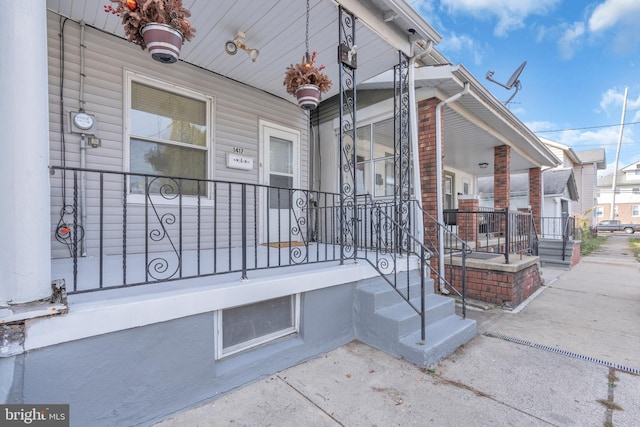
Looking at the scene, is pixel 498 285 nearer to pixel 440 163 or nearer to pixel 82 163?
pixel 440 163

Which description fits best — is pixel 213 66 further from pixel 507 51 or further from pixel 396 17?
pixel 507 51

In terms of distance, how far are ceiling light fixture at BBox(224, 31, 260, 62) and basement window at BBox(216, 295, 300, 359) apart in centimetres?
Result: 285

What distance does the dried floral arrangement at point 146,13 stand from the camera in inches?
78.9

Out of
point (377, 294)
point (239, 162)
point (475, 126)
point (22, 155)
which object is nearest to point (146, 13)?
point (22, 155)

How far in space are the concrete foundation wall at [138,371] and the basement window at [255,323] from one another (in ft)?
0.27

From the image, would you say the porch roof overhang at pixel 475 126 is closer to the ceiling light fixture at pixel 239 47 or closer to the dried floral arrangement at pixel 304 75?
the dried floral arrangement at pixel 304 75

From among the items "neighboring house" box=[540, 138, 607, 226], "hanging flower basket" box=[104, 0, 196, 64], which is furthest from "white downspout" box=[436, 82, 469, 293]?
"neighboring house" box=[540, 138, 607, 226]

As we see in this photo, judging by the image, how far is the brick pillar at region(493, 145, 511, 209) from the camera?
6.99 m

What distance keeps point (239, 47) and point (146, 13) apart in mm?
1656

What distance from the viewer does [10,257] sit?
1.49m

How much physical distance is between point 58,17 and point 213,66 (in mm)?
1573

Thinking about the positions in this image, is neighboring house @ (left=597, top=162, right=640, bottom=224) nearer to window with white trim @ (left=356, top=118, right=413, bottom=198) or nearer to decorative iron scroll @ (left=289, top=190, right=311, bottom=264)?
window with white trim @ (left=356, top=118, right=413, bottom=198)

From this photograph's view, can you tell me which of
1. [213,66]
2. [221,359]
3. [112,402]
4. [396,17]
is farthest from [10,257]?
[396,17]

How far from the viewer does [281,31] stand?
135 inches
